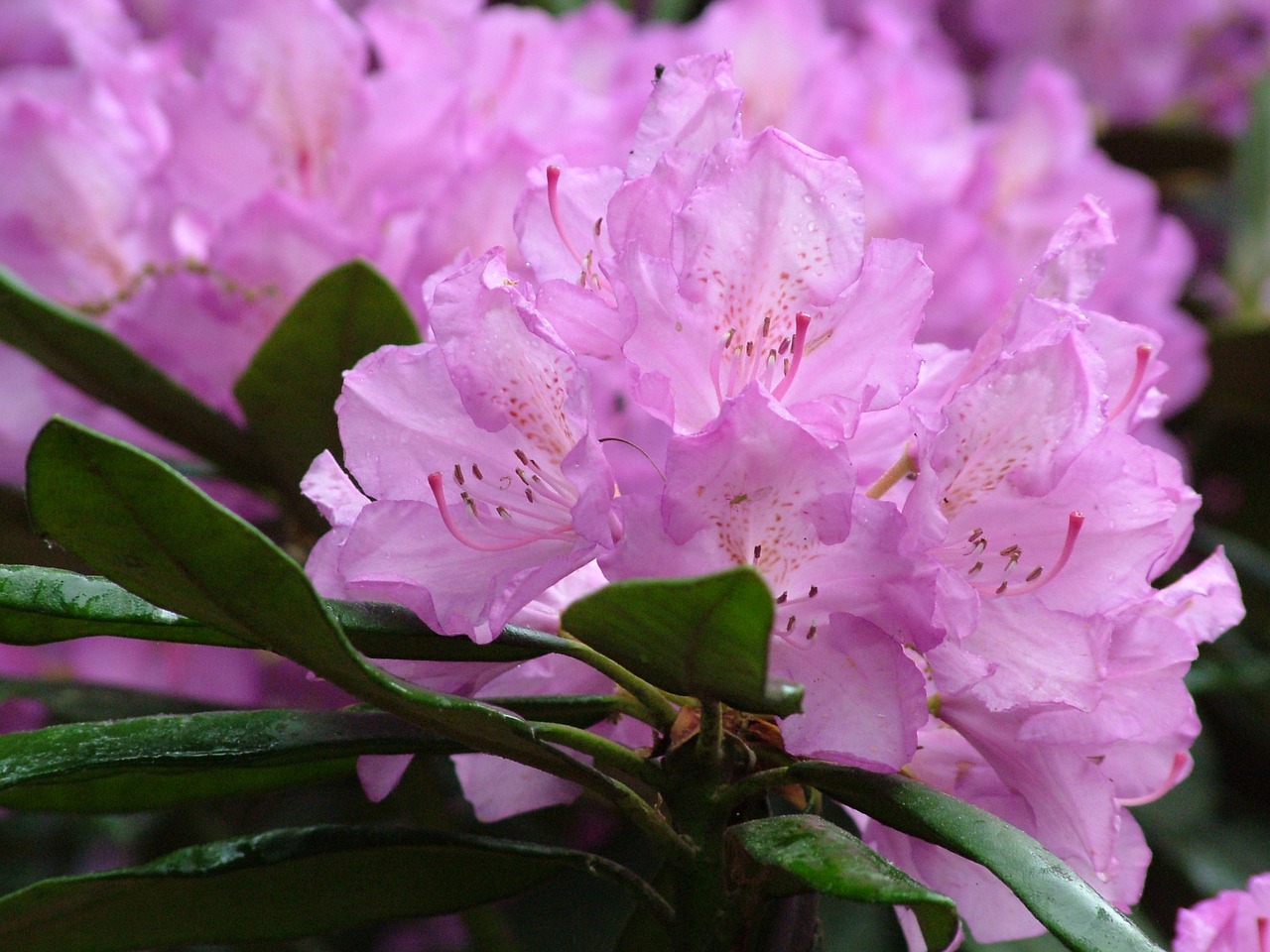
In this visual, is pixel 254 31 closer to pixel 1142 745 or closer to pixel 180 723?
pixel 180 723

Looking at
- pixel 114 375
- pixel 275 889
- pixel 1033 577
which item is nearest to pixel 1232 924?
pixel 1033 577

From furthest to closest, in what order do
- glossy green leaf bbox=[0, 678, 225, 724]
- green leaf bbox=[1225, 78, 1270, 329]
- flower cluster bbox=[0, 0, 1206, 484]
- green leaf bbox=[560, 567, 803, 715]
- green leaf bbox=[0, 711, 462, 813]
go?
1. green leaf bbox=[1225, 78, 1270, 329]
2. flower cluster bbox=[0, 0, 1206, 484]
3. glossy green leaf bbox=[0, 678, 225, 724]
4. green leaf bbox=[0, 711, 462, 813]
5. green leaf bbox=[560, 567, 803, 715]

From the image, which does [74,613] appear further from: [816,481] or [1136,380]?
[1136,380]

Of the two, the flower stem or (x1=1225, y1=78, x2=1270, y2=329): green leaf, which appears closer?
the flower stem

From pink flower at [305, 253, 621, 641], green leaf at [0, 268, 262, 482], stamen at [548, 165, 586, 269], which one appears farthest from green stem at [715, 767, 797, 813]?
green leaf at [0, 268, 262, 482]

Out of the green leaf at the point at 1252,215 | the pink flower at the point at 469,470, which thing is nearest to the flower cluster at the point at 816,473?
the pink flower at the point at 469,470

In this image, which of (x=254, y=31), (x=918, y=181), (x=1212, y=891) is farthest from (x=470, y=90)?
(x=1212, y=891)

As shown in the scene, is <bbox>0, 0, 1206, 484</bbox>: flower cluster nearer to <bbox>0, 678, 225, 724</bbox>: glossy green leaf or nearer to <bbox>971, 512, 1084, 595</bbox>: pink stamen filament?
<bbox>0, 678, 225, 724</bbox>: glossy green leaf
